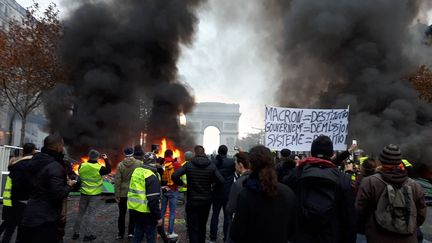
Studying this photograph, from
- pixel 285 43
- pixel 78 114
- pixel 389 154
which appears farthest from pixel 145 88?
pixel 389 154

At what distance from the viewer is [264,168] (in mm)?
2889

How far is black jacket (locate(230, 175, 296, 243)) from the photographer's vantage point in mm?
2838

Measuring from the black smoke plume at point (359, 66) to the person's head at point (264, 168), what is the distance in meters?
15.1

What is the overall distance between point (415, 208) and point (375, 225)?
1.19ft

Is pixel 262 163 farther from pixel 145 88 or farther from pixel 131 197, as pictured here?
pixel 145 88

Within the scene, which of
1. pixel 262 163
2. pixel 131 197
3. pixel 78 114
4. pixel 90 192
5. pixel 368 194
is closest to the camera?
pixel 262 163

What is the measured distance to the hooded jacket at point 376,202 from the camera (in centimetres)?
339

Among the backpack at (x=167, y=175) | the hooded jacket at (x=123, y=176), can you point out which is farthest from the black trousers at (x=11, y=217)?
the backpack at (x=167, y=175)

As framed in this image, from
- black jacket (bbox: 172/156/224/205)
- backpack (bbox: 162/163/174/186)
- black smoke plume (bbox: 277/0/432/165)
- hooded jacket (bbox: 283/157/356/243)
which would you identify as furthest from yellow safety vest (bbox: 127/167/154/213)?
black smoke plume (bbox: 277/0/432/165)

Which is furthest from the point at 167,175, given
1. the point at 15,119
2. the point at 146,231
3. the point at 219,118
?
the point at 219,118

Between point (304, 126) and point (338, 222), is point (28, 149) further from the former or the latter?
point (304, 126)

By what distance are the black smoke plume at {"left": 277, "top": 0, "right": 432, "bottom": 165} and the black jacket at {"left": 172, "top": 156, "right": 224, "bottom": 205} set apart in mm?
12612

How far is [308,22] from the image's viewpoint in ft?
67.9

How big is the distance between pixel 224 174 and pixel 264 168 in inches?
172
